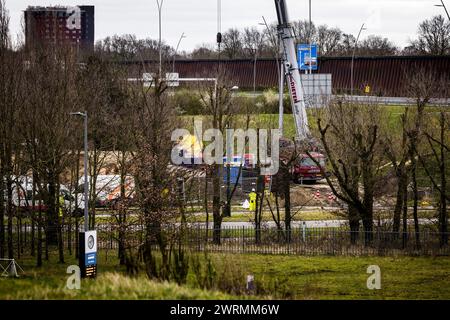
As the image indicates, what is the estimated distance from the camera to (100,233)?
1737 inches

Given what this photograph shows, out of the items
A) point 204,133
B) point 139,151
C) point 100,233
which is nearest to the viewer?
point 139,151

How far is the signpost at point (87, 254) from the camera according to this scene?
31.3m

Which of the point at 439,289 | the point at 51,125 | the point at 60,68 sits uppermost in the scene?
the point at 60,68

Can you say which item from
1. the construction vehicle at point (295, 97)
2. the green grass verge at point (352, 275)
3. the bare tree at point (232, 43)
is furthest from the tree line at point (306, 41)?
the green grass verge at point (352, 275)

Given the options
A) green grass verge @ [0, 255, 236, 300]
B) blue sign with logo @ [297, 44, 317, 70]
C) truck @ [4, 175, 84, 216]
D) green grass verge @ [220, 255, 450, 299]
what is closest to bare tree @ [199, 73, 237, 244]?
green grass verge @ [220, 255, 450, 299]

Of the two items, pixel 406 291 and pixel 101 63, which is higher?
pixel 101 63

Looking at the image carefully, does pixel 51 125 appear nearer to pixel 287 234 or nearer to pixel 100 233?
pixel 100 233

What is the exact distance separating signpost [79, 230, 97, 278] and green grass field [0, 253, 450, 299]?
716 millimetres

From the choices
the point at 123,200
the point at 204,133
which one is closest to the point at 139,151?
the point at 123,200

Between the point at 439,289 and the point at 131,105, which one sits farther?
the point at 131,105

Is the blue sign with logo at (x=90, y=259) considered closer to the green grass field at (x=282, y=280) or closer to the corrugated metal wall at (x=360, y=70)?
the green grass field at (x=282, y=280)

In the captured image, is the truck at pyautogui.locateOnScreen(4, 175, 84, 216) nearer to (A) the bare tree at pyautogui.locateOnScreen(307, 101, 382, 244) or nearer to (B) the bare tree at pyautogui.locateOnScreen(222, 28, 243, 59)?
(A) the bare tree at pyautogui.locateOnScreen(307, 101, 382, 244)

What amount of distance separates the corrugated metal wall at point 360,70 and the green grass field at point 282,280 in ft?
133

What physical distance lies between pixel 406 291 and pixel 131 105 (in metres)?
19.2
